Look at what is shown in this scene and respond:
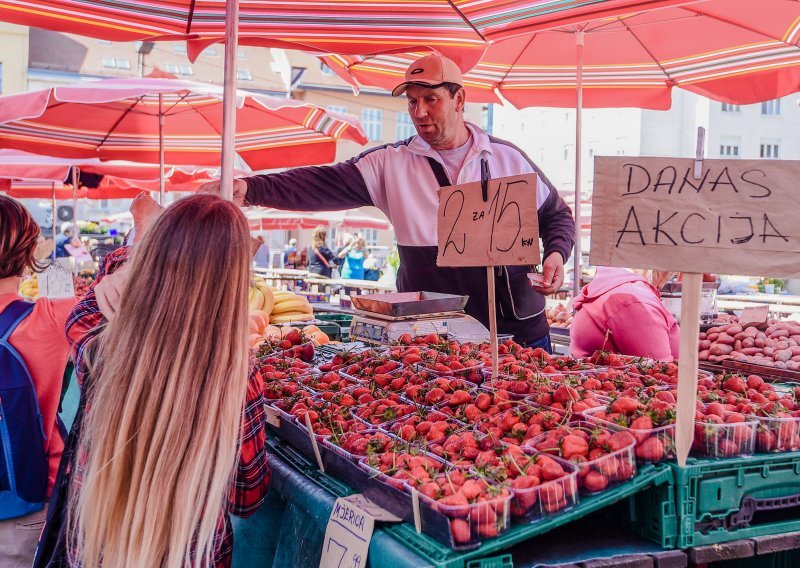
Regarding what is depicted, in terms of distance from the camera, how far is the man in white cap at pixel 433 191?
3.59 m

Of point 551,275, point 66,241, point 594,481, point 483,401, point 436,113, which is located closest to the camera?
point 594,481

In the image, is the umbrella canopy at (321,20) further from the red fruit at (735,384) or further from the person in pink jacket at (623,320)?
the red fruit at (735,384)

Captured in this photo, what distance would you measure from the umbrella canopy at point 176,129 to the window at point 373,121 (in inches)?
1216

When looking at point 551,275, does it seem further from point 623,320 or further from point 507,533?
point 507,533

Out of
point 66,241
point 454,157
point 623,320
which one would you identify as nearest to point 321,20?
point 454,157

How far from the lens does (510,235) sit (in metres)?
2.24

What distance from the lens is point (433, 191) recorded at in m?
3.73

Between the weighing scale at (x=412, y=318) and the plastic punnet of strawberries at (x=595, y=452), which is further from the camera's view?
the weighing scale at (x=412, y=318)

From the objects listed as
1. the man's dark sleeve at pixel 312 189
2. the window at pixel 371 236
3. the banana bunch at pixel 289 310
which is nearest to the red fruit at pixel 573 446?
the man's dark sleeve at pixel 312 189

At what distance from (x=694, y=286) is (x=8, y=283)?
89.1 inches

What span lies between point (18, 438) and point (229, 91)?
1635 millimetres

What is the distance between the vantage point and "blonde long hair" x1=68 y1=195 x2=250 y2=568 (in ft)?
5.34

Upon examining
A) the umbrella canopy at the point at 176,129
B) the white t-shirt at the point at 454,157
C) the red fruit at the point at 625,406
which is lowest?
the red fruit at the point at 625,406

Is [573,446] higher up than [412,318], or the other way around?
[412,318]
